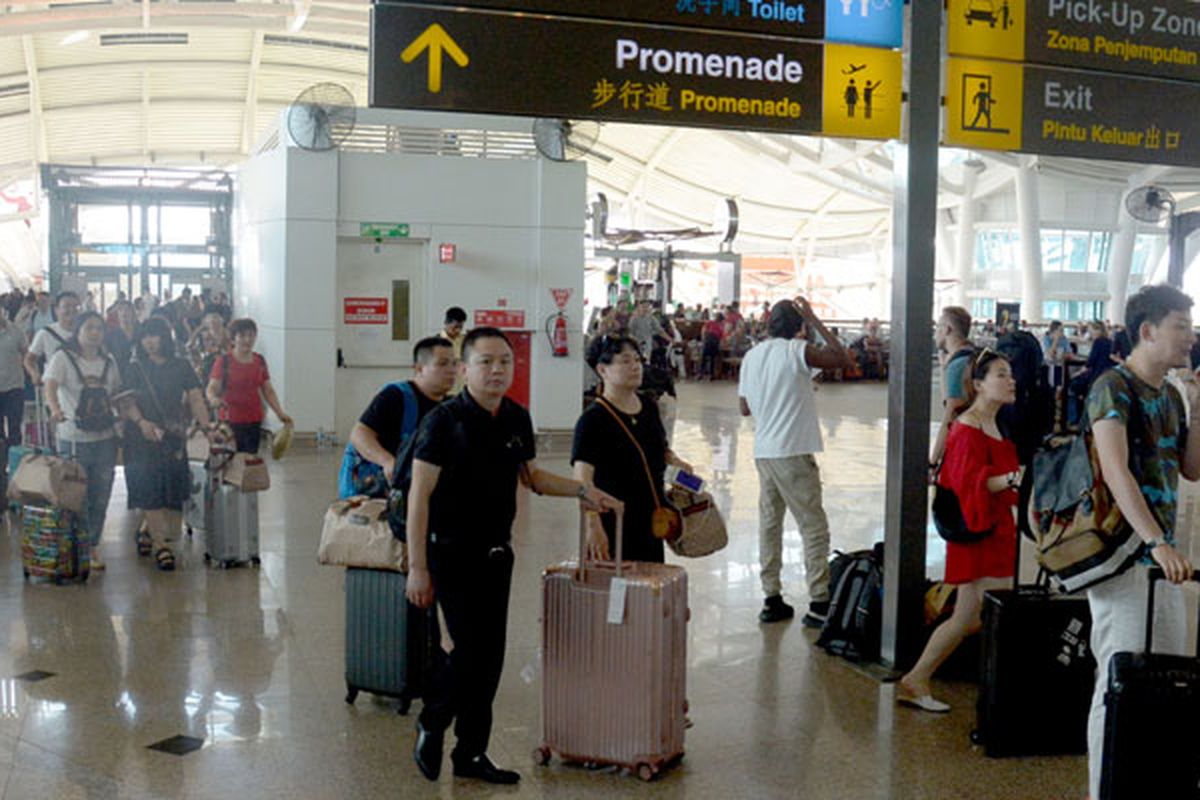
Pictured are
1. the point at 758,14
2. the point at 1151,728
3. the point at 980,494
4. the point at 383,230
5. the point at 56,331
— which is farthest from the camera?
the point at 383,230

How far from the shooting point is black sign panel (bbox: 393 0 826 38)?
205 inches

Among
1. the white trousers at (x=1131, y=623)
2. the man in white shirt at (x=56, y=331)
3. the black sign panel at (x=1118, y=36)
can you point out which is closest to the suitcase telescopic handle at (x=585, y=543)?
the white trousers at (x=1131, y=623)

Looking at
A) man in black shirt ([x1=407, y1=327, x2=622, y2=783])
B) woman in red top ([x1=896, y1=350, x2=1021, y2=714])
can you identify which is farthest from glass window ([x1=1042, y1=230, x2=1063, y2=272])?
man in black shirt ([x1=407, y1=327, x2=622, y2=783])

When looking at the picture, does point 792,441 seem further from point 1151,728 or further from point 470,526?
point 1151,728

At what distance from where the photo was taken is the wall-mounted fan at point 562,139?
1456 cm

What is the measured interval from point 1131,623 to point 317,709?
323cm

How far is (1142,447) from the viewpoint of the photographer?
393 cm

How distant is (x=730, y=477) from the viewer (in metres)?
12.9

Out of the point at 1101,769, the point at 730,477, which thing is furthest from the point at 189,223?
the point at 1101,769

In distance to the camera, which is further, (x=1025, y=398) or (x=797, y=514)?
(x=1025, y=398)

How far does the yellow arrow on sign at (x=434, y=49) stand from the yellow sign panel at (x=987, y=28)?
2431 mm

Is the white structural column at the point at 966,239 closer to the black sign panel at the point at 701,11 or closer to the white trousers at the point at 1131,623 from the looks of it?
the black sign panel at the point at 701,11

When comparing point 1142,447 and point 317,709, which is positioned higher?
point 1142,447

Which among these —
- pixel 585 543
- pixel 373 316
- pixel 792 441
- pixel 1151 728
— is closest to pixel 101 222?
pixel 373 316
